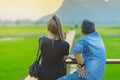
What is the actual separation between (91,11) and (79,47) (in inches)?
679

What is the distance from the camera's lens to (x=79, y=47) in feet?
9.96

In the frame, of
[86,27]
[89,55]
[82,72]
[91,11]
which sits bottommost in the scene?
[82,72]

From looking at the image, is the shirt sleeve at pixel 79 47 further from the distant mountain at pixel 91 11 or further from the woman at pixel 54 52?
the distant mountain at pixel 91 11

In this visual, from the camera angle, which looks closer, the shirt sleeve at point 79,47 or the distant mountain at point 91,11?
the shirt sleeve at point 79,47

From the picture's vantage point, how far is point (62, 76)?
3.20 metres

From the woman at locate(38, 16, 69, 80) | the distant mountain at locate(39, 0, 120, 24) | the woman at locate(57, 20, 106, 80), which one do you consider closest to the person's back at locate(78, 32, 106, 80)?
the woman at locate(57, 20, 106, 80)

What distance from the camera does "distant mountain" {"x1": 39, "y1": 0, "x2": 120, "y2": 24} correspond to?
18.4 m

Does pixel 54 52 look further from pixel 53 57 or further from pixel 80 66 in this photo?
pixel 80 66

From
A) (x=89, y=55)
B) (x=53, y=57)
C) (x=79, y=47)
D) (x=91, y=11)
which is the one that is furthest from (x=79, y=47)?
(x=91, y=11)

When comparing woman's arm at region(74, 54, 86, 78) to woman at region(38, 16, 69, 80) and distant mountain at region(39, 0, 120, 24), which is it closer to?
woman at region(38, 16, 69, 80)

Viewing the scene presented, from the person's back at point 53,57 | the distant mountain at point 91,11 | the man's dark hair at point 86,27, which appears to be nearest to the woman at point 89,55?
the man's dark hair at point 86,27

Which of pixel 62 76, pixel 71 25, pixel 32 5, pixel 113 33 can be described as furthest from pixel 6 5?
pixel 62 76

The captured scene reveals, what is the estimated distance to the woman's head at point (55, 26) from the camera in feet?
10.1

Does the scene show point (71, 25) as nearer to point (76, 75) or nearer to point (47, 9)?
point (47, 9)
